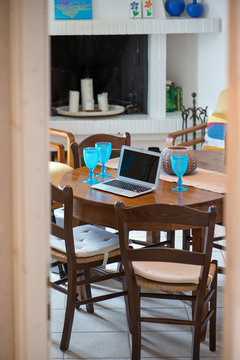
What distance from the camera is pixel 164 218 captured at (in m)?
2.44

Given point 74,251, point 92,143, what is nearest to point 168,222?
point 74,251

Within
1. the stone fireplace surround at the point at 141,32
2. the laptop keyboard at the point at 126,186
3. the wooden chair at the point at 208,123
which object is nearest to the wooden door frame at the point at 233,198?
the laptop keyboard at the point at 126,186

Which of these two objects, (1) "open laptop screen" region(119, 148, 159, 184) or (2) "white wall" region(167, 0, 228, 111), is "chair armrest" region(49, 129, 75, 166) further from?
(2) "white wall" region(167, 0, 228, 111)

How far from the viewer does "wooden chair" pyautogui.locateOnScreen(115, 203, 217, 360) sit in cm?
243

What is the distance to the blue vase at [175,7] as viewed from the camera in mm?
6016

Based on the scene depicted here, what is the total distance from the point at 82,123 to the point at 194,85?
51.2 inches

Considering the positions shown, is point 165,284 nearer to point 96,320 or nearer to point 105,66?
point 96,320

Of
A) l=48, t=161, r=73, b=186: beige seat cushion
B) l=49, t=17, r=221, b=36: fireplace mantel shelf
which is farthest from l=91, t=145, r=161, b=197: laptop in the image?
l=49, t=17, r=221, b=36: fireplace mantel shelf

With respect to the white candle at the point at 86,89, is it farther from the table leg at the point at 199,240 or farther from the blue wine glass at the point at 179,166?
the table leg at the point at 199,240

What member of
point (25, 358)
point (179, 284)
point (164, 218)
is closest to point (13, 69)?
point (25, 358)

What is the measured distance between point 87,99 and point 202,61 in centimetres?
124

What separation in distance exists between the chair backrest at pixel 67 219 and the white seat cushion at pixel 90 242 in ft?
0.22

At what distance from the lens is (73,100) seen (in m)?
6.16

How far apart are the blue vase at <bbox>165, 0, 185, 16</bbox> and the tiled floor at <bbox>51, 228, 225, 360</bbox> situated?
3.45 metres
